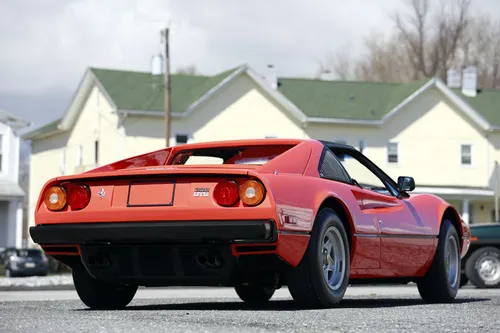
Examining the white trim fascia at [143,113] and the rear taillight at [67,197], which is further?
the white trim fascia at [143,113]

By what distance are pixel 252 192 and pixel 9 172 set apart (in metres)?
37.2

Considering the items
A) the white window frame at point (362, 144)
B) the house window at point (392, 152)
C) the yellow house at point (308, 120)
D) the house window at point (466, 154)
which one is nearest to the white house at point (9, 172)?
the yellow house at point (308, 120)

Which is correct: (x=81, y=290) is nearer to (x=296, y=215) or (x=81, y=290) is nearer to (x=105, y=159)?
(x=296, y=215)

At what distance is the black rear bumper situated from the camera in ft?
23.9

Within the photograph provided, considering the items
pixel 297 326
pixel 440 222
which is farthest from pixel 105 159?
pixel 297 326

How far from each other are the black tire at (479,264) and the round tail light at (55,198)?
421 inches

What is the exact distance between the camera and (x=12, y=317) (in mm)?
7176

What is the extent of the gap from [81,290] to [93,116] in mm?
39733

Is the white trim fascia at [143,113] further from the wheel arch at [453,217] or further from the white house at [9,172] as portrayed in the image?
the wheel arch at [453,217]

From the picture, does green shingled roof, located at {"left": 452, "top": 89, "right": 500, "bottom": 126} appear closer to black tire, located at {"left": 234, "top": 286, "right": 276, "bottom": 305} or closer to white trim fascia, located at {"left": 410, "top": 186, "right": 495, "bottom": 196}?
white trim fascia, located at {"left": 410, "top": 186, "right": 495, "bottom": 196}

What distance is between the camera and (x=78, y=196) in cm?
799

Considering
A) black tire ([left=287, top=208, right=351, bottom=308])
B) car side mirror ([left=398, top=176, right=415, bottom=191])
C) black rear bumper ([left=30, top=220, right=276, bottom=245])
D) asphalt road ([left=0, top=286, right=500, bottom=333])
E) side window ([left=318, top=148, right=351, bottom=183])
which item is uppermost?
side window ([left=318, top=148, right=351, bottom=183])

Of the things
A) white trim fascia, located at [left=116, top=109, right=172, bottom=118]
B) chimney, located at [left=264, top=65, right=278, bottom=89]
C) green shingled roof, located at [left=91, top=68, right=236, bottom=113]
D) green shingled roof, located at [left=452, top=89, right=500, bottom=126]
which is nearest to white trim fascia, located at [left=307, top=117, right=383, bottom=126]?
chimney, located at [left=264, top=65, right=278, bottom=89]

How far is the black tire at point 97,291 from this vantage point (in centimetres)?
845
